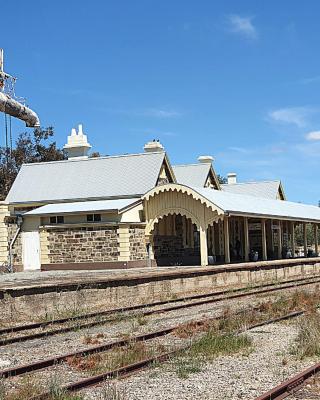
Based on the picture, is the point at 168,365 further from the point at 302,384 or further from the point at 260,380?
the point at 302,384

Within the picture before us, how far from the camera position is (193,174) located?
38438 millimetres

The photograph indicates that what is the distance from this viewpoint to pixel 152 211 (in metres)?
30.0

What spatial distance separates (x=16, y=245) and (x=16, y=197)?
3904mm

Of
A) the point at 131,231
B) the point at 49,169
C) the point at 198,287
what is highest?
the point at 49,169

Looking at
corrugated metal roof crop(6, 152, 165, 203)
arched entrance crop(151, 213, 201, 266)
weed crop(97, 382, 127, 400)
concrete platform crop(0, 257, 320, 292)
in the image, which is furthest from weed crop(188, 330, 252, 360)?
corrugated metal roof crop(6, 152, 165, 203)

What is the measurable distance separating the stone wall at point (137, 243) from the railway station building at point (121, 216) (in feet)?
0.15

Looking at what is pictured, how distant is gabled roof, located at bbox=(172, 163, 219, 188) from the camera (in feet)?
123

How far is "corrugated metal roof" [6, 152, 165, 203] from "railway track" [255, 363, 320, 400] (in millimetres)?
23713

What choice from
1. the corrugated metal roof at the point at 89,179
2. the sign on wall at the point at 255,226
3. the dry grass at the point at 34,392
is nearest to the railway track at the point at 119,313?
the dry grass at the point at 34,392

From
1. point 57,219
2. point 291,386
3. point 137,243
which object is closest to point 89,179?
point 57,219

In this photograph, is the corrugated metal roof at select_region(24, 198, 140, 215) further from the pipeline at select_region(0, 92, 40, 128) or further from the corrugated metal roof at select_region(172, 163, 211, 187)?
the corrugated metal roof at select_region(172, 163, 211, 187)

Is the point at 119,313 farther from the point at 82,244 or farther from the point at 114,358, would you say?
the point at 82,244

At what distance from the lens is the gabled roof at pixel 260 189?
45219mm

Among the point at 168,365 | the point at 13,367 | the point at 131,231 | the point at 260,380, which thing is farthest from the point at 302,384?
the point at 131,231
